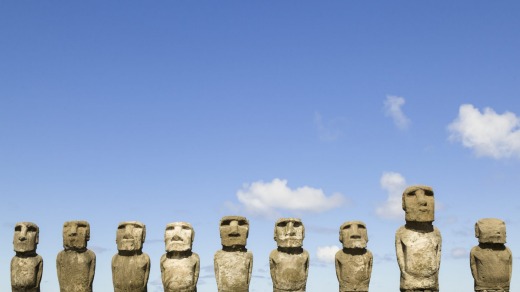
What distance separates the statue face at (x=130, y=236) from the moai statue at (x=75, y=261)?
1176 millimetres

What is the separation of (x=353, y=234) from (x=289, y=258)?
6.54 feet

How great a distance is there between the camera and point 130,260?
2750 centimetres

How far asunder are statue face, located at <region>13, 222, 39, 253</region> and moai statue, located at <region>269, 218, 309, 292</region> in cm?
750

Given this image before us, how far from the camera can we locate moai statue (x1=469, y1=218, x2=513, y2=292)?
2619 centimetres

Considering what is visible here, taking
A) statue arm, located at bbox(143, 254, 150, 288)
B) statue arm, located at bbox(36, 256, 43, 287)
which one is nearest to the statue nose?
statue arm, located at bbox(143, 254, 150, 288)

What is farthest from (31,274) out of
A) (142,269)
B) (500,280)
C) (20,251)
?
(500,280)

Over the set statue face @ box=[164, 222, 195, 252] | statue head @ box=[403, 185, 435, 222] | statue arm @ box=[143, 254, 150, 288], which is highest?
statue head @ box=[403, 185, 435, 222]

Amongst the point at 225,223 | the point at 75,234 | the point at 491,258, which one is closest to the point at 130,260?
the point at 75,234

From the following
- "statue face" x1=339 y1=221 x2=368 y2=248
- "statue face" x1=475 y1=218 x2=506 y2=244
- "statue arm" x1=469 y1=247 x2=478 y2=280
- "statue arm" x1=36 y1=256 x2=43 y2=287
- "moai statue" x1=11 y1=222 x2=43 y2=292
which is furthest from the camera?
"statue arm" x1=36 y1=256 x2=43 y2=287

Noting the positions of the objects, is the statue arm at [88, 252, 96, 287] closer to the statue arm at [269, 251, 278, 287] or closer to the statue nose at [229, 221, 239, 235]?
the statue nose at [229, 221, 239, 235]

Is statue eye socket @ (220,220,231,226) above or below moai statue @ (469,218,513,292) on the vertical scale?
above

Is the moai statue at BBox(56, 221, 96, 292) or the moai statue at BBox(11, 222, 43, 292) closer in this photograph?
the moai statue at BBox(56, 221, 96, 292)

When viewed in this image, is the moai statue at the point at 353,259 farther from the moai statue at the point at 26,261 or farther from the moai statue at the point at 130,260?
the moai statue at the point at 26,261

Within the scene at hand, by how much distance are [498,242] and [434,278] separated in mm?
2129
